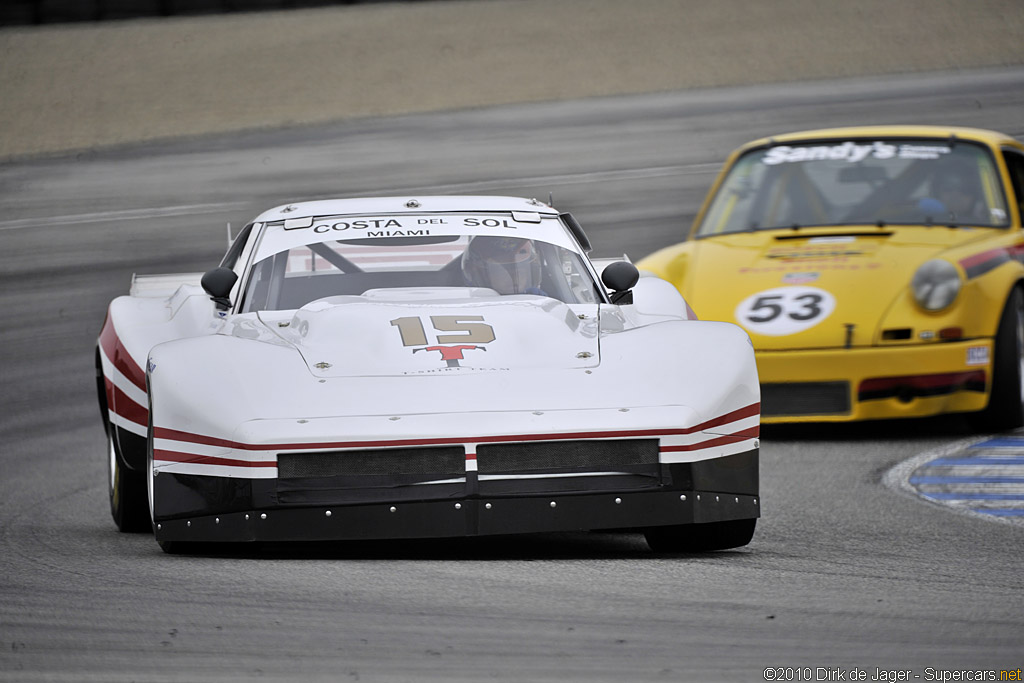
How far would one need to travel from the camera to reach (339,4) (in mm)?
31109

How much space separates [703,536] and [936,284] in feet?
11.5

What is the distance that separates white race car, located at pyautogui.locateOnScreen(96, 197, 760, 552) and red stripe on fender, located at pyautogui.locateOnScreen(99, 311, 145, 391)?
0.04ft

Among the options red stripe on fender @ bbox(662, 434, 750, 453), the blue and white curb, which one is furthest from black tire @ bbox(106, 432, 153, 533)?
the blue and white curb

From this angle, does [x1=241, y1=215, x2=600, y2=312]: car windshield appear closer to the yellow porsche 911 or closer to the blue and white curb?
the blue and white curb

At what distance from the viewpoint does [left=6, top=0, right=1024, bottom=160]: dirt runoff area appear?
24.5 meters

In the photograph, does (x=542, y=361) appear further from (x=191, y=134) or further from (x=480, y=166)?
(x=191, y=134)

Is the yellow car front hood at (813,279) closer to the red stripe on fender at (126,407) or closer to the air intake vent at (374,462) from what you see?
the red stripe on fender at (126,407)

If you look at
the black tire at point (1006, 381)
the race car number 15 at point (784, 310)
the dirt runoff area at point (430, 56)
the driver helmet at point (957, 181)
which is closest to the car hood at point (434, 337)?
the race car number 15 at point (784, 310)

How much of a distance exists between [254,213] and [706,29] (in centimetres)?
1435

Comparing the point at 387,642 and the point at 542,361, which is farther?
the point at 542,361

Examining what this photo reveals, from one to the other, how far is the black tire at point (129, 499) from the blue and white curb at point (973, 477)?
2.96 meters

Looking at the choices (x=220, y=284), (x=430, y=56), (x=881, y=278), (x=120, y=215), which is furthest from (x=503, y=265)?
(x=430, y=56)

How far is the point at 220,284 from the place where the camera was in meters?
6.25

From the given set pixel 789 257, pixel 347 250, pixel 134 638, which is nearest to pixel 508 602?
pixel 134 638
